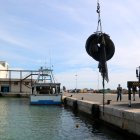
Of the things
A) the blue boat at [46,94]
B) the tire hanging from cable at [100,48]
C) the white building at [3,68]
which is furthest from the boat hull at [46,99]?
the white building at [3,68]

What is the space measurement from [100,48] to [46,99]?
31635 mm

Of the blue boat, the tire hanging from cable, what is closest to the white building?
the blue boat

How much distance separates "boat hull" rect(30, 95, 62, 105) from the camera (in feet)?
182

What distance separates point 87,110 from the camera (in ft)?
122

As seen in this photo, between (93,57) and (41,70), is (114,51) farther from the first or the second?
(41,70)

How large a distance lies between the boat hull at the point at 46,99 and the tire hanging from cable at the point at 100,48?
30781 mm

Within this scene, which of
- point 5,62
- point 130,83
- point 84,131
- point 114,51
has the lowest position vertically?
point 84,131

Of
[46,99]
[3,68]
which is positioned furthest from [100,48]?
[3,68]

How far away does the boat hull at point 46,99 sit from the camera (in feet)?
182

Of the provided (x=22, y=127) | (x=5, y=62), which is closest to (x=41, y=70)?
(x=22, y=127)

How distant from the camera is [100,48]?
81.3 feet

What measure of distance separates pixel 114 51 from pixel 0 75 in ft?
326

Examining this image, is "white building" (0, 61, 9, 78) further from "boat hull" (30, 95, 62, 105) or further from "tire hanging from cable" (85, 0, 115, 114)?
"tire hanging from cable" (85, 0, 115, 114)

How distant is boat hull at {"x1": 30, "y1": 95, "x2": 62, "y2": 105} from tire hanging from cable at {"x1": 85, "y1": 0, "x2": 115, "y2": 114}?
101ft
